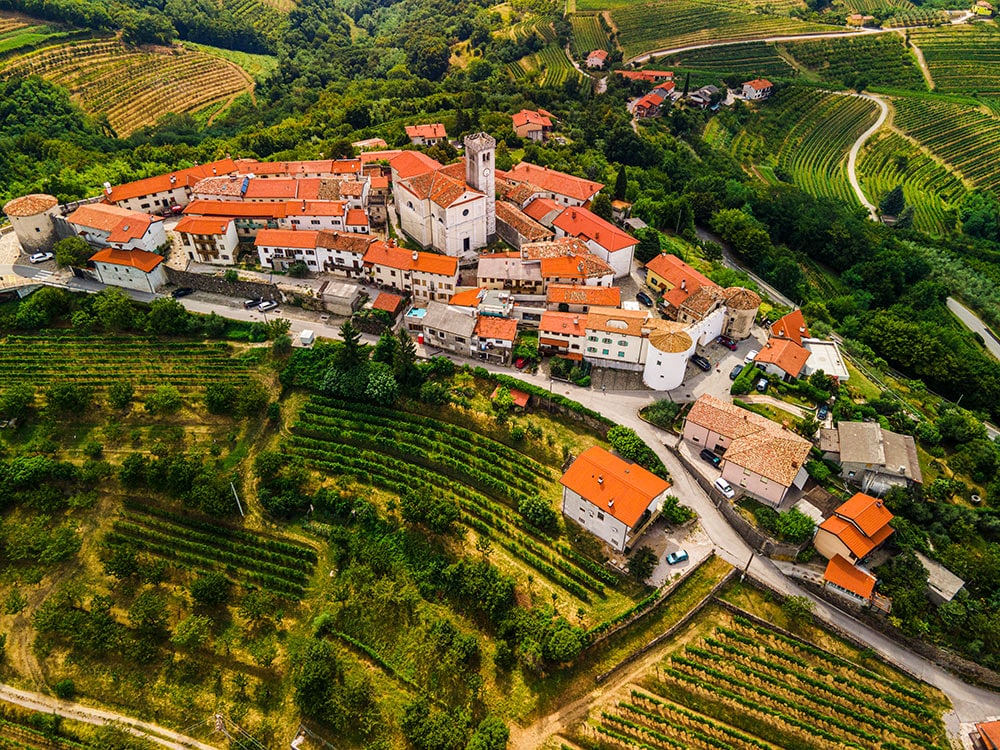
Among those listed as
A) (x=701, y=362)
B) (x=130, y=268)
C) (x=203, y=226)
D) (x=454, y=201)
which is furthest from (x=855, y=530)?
(x=130, y=268)

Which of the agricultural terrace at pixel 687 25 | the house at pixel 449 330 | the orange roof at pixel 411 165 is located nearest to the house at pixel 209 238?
the orange roof at pixel 411 165

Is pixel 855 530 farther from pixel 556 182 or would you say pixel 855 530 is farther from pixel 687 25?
pixel 687 25

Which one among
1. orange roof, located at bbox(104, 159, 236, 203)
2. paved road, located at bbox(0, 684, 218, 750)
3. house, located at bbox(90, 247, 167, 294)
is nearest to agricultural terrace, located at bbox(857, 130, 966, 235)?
orange roof, located at bbox(104, 159, 236, 203)

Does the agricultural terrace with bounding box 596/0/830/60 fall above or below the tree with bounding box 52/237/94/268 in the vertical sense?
above

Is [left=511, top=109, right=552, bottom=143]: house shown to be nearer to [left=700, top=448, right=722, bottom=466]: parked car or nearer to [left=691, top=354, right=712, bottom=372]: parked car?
[left=691, top=354, right=712, bottom=372]: parked car

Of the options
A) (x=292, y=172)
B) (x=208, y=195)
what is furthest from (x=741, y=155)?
(x=208, y=195)

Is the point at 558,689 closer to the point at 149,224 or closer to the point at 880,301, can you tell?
the point at 149,224
